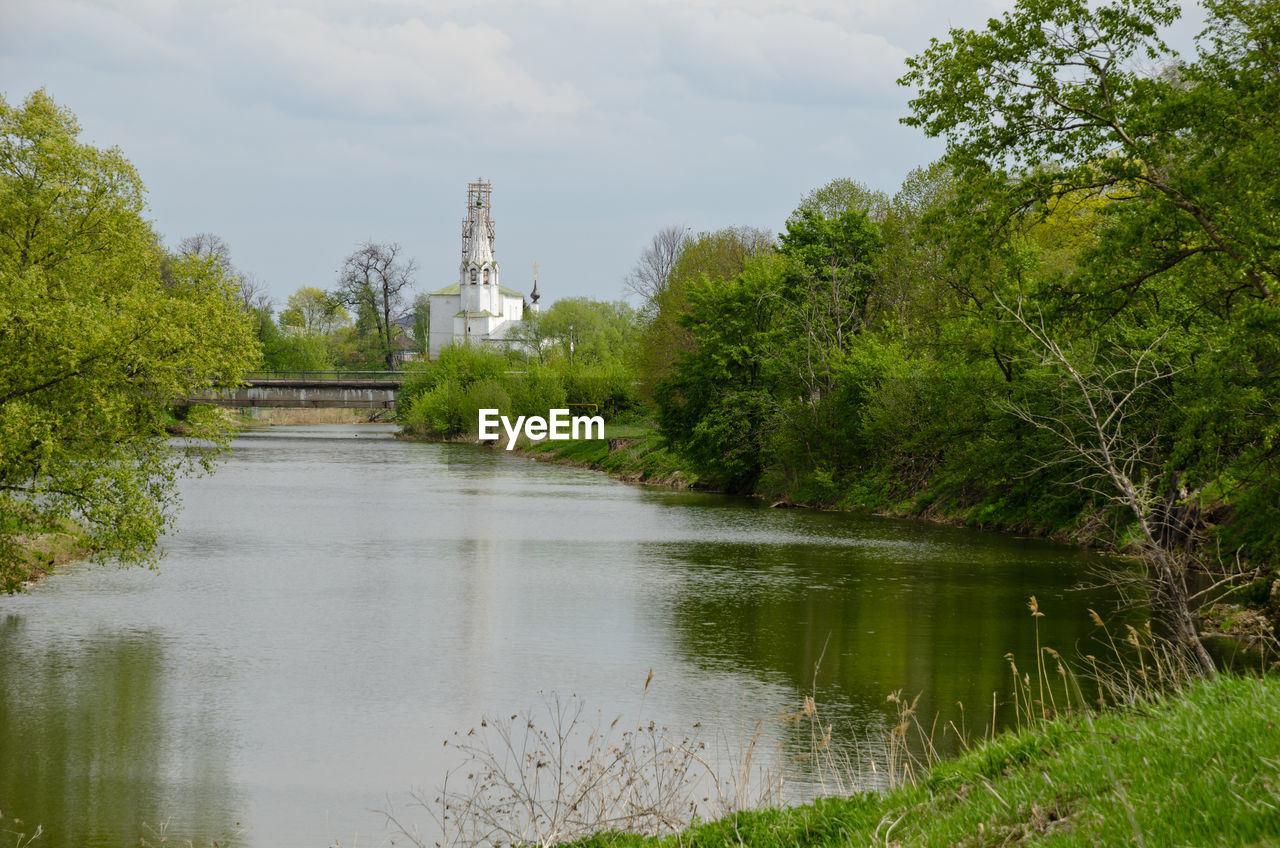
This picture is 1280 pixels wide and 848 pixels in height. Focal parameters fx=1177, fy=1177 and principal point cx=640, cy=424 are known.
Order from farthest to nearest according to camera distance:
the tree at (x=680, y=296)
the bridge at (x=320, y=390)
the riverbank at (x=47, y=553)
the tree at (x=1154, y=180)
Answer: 1. the bridge at (x=320, y=390)
2. the tree at (x=680, y=296)
3. the riverbank at (x=47, y=553)
4. the tree at (x=1154, y=180)

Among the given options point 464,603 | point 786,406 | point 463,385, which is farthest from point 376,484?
point 463,385

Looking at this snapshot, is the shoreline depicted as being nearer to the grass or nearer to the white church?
the grass

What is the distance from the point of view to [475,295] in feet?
538

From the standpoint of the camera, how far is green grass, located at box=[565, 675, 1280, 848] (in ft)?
15.3

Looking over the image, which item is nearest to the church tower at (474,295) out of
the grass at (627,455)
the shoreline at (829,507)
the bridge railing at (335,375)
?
the bridge railing at (335,375)

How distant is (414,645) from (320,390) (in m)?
89.4

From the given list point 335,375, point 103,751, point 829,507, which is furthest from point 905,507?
point 335,375

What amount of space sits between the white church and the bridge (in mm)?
50064

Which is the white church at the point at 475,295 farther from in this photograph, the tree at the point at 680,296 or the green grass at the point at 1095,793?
the green grass at the point at 1095,793

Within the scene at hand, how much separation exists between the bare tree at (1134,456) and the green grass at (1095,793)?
5.74 ft

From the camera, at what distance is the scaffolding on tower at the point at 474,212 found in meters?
165

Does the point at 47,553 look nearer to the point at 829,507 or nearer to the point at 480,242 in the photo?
the point at 829,507

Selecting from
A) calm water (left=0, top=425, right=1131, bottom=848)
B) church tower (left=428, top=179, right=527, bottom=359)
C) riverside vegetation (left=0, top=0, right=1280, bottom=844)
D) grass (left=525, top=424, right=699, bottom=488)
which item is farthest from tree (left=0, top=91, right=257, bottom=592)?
church tower (left=428, top=179, right=527, bottom=359)

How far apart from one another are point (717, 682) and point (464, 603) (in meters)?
8.38
